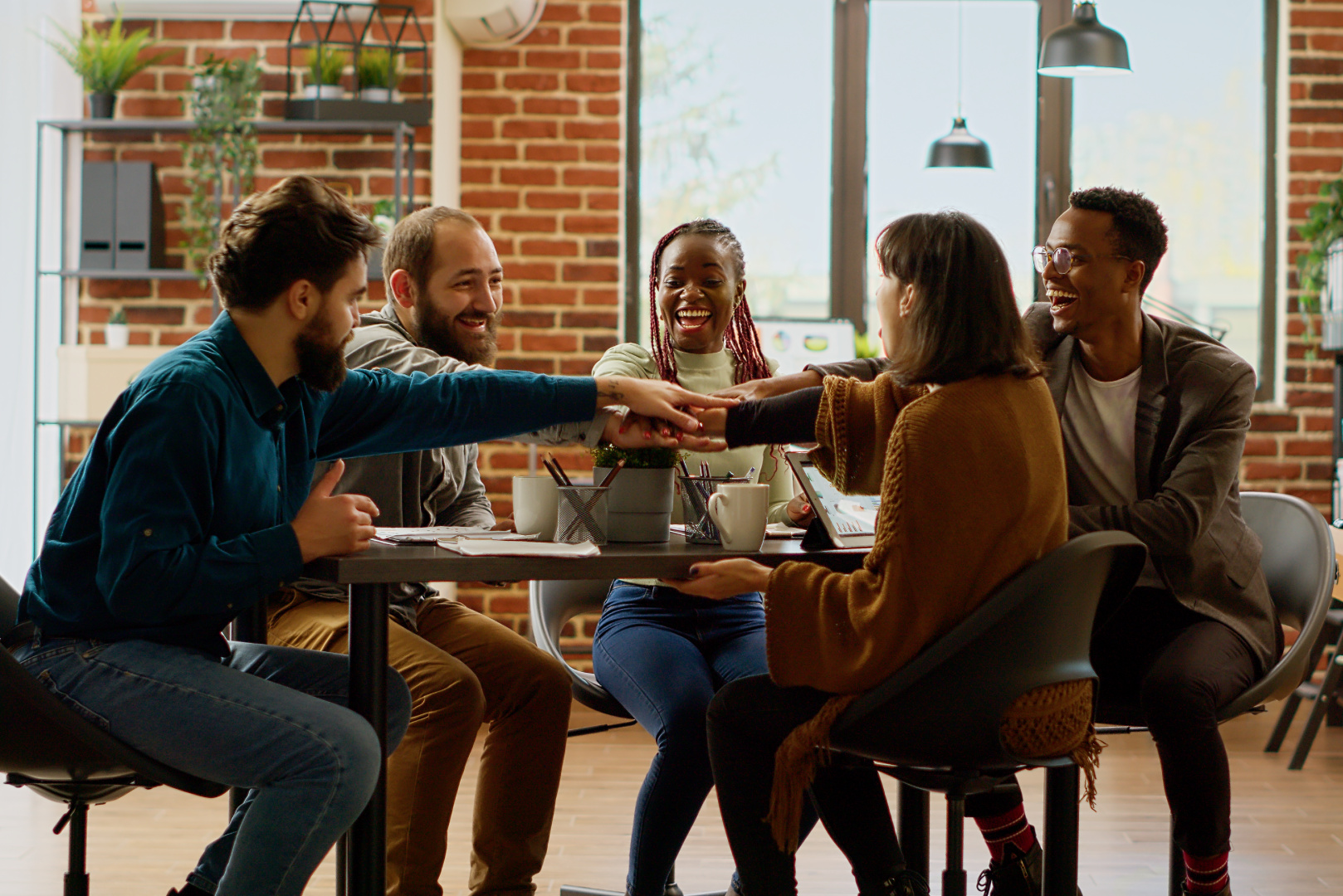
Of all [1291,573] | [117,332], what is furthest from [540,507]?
[117,332]

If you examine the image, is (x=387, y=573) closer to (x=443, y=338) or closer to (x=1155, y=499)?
(x=443, y=338)

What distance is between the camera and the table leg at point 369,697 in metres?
1.63

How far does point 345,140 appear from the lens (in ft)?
13.3

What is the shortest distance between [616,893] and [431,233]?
4.32 feet

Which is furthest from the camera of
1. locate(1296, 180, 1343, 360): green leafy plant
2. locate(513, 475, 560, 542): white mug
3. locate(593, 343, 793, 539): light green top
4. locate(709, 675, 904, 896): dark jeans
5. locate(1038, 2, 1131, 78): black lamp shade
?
locate(1296, 180, 1343, 360): green leafy plant

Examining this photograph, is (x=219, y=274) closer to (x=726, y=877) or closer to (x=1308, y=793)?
(x=726, y=877)

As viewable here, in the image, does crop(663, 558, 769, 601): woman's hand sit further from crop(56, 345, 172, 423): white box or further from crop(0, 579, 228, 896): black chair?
crop(56, 345, 172, 423): white box

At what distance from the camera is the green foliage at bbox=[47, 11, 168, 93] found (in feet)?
12.6

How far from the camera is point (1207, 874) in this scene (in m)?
1.86

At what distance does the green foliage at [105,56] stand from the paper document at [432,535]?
2693 mm

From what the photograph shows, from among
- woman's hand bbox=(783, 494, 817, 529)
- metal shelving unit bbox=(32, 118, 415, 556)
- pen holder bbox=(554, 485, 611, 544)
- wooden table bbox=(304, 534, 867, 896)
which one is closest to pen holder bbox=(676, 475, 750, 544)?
wooden table bbox=(304, 534, 867, 896)

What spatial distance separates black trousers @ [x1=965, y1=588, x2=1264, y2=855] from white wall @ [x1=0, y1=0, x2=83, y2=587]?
3.14m

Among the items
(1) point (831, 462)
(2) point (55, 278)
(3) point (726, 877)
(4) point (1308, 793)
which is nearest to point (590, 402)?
(1) point (831, 462)

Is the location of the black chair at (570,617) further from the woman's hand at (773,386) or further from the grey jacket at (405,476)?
the woman's hand at (773,386)
